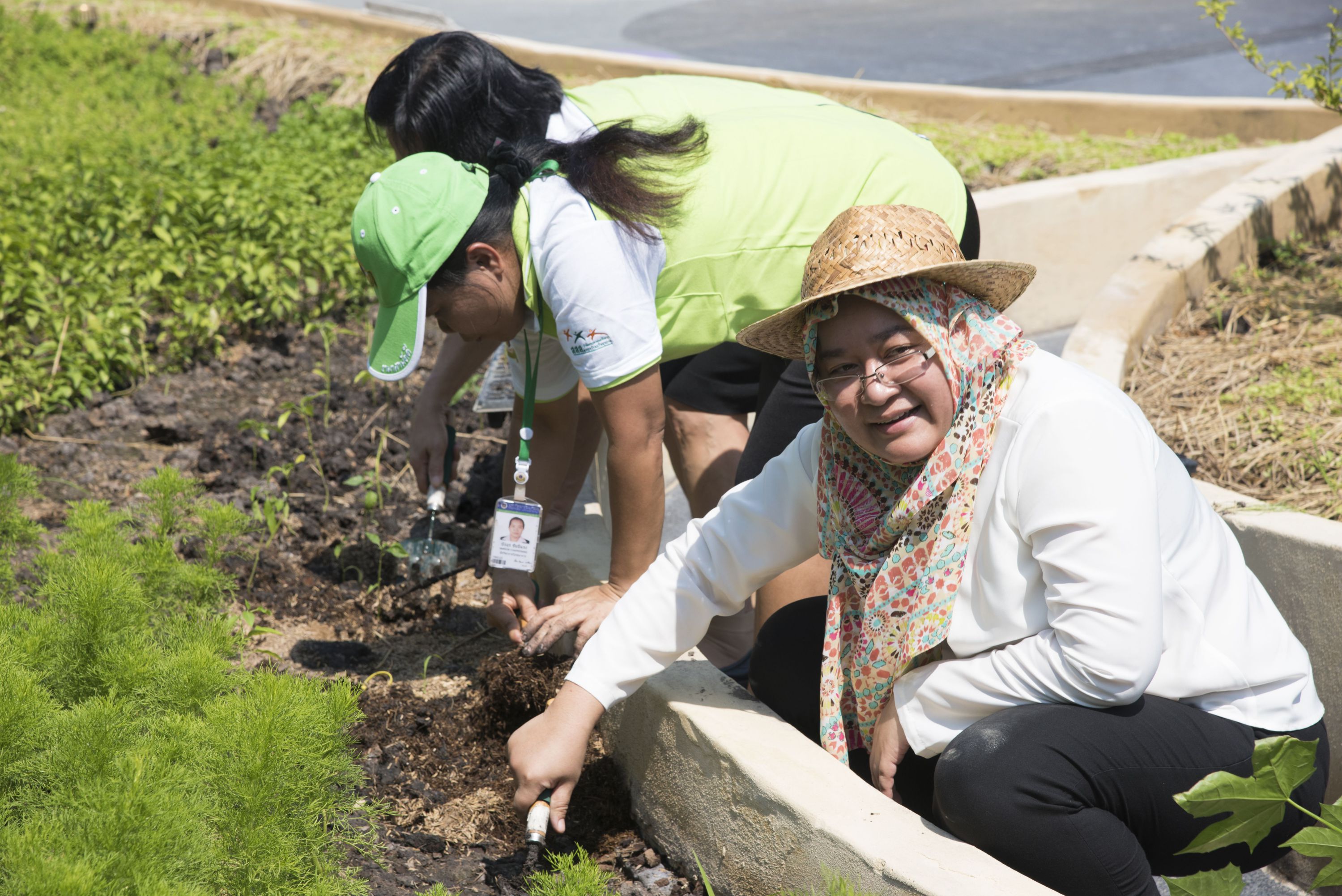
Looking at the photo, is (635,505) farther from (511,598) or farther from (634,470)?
(511,598)

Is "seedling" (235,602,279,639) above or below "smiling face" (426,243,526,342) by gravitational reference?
below

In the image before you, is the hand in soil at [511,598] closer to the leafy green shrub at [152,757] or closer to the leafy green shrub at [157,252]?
the leafy green shrub at [152,757]

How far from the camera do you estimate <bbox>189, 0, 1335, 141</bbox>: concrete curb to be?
6.63 metres

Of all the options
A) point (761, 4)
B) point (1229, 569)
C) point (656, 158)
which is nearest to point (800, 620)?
point (1229, 569)

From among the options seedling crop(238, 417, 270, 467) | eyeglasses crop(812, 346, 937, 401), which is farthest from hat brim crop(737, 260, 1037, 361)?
seedling crop(238, 417, 270, 467)

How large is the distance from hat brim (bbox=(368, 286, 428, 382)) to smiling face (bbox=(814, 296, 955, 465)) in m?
0.93

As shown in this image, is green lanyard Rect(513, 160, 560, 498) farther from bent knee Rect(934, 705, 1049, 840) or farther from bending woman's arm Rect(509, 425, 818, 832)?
bent knee Rect(934, 705, 1049, 840)

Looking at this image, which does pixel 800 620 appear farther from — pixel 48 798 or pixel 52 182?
pixel 52 182

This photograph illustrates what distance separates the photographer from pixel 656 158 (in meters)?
2.52

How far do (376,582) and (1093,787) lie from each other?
2.24m

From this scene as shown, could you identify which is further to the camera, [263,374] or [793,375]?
[263,374]

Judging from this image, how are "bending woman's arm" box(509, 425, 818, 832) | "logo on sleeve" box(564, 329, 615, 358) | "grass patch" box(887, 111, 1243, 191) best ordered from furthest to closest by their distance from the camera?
"grass patch" box(887, 111, 1243, 191)
"logo on sleeve" box(564, 329, 615, 358)
"bending woman's arm" box(509, 425, 818, 832)

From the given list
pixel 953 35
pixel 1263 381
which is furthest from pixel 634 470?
pixel 953 35

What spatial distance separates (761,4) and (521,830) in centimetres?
1291
